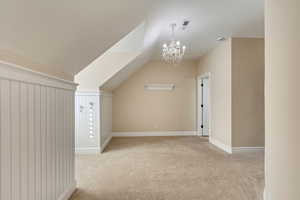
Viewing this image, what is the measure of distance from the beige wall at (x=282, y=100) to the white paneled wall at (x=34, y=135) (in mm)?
1940

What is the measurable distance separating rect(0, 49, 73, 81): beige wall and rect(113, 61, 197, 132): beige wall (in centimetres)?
420

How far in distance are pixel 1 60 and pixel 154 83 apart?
5.33m

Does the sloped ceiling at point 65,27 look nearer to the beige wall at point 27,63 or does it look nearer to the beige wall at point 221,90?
the beige wall at point 27,63

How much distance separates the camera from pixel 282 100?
147 centimetres

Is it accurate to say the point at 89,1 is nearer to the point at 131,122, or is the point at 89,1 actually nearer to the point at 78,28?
the point at 78,28

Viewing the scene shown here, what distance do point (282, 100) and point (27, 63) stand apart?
2.03m

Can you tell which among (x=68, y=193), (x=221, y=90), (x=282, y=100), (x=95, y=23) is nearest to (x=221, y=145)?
(x=221, y=90)

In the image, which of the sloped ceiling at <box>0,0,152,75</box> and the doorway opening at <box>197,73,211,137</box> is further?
the doorway opening at <box>197,73,211,137</box>

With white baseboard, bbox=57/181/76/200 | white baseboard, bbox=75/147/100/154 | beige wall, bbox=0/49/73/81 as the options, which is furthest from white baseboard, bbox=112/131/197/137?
beige wall, bbox=0/49/73/81

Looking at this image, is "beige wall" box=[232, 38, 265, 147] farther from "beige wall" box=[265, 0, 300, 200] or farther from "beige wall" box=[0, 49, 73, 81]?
"beige wall" box=[0, 49, 73, 81]

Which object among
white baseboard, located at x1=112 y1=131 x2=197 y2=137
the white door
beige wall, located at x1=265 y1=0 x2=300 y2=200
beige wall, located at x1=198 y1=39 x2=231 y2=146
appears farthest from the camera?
the white door

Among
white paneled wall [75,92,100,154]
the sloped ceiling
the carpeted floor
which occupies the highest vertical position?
the sloped ceiling

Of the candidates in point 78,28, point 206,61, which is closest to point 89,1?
point 78,28

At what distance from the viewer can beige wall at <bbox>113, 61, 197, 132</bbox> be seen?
6.29 meters
